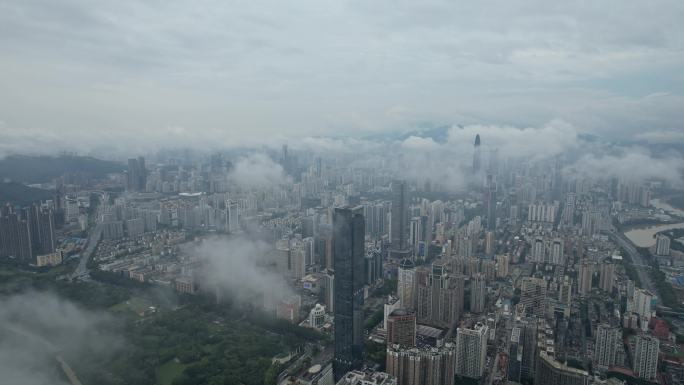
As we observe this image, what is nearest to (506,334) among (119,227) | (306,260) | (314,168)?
(306,260)

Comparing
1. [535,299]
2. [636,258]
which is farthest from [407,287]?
[636,258]

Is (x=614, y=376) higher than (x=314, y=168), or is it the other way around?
(x=314, y=168)

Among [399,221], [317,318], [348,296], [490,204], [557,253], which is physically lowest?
[317,318]

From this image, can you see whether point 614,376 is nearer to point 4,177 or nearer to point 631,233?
point 631,233

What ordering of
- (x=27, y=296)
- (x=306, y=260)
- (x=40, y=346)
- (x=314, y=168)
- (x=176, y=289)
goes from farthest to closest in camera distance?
(x=314, y=168)
(x=306, y=260)
(x=176, y=289)
(x=27, y=296)
(x=40, y=346)

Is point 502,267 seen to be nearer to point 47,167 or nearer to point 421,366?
point 421,366

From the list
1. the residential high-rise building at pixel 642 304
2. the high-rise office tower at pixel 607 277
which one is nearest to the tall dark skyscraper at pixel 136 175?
the high-rise office tower at pixel 607 277

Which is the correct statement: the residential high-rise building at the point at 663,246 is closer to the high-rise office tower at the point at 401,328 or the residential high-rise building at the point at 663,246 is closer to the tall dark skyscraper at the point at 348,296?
the high-rise office tower at the point at 401,328
